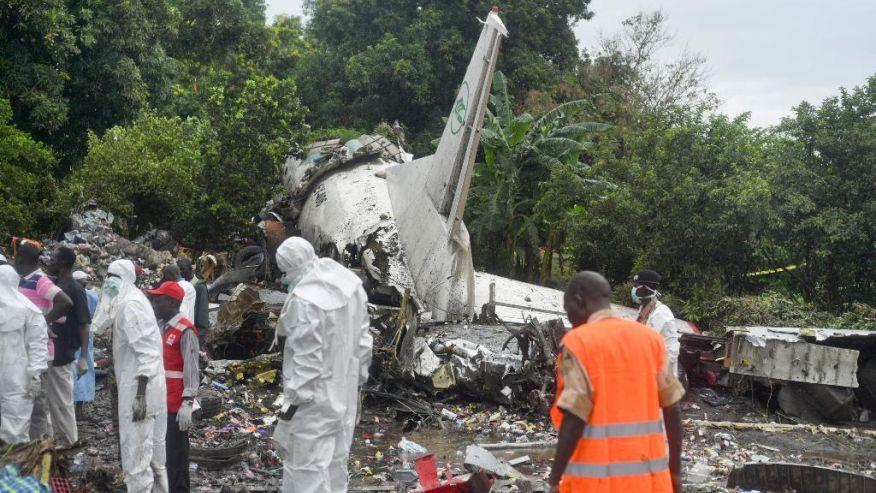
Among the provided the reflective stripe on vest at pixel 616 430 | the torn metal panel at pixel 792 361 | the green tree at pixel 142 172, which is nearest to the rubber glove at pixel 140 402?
the reflective stripe on vest at pixel 616 430

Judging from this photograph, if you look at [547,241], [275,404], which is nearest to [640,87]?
[547,241]

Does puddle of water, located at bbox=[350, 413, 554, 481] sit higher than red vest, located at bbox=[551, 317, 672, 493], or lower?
lower

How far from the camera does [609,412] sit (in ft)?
10.0

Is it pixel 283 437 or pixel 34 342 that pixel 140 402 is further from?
pixel 34 342

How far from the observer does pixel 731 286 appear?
53.1ft

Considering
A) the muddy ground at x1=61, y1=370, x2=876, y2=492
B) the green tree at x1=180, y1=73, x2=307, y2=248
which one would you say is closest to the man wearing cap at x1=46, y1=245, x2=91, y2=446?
the muddy ground at x1=61, y1=370, x2=876, y2=492

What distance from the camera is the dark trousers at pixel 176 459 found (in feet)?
18.0

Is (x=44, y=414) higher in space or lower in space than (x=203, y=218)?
lower

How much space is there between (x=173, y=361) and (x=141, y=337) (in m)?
0.43

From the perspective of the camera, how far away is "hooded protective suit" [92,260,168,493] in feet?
16.4

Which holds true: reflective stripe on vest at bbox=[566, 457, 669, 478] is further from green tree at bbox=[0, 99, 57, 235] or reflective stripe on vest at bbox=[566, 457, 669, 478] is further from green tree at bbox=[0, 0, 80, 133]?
green tree at bbox=[0, 0, 80, 133]

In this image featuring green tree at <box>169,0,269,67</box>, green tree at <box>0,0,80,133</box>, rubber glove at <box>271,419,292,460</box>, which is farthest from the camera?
green tree at <box>169,0,269,67</box>

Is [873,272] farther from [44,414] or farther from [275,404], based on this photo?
[44,414]

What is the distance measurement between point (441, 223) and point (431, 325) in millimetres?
1588
